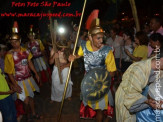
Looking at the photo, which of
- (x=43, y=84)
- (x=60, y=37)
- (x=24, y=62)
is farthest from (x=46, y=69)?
(x=24, y=62)

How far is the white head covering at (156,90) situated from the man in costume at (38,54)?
5308mm

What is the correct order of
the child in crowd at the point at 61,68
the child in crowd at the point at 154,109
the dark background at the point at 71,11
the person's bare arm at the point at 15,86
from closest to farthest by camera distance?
the child in crowd at the point at 154,109
the person's bare arm at the point at 15,86
the child in crowd at the point at 61,68
the dark background at the point at 71,11

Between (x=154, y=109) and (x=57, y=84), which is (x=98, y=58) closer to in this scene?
(x=154, y=109)

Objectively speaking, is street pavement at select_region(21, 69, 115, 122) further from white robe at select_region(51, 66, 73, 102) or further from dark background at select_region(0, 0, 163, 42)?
dark background at select_region(0, 0, 163, 42)

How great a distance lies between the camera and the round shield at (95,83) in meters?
3.11

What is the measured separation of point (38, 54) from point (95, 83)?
14.2ft

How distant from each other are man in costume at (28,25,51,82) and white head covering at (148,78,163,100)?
5308mm

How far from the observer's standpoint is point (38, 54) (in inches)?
276

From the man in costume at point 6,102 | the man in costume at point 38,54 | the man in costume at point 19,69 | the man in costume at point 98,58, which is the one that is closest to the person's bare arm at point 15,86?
the man in costume at point 19,69

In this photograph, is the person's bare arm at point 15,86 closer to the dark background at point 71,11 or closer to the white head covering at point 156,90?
the dark background at point 71,11

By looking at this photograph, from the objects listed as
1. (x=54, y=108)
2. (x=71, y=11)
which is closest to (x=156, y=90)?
(x=54, y=108)

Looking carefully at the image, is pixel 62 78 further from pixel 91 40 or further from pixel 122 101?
pixel 122 101

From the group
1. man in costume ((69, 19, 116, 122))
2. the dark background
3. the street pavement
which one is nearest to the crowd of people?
man in costume ((69, 19, 116, 122))

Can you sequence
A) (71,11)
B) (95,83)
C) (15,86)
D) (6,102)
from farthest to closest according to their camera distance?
1. (71,11)
2. (15,86)
3. (6,102)
4. (95,83)
